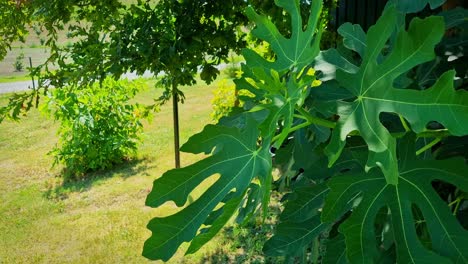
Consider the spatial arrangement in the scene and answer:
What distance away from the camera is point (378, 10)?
3256 millimetres

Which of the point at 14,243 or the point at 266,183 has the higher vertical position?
the point at 266,183

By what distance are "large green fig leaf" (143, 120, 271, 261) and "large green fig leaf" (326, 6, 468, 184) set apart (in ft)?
0.48

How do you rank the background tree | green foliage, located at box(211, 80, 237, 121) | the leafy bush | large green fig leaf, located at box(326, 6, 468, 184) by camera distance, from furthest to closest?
green foliage, located at box(211, 80, 237, 121) → the leafy bush → the background tree → large green fig leaf, located at box(326, 6, 468, 184)

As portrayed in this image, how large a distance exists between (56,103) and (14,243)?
173 cm

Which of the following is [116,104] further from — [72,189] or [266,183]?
[266,183]

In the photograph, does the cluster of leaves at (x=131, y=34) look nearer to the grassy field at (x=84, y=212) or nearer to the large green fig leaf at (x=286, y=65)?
the grassy field at (x=84, y=212)

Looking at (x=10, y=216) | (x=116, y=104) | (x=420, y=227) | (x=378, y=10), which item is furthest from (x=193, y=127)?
(x=420, y=227)

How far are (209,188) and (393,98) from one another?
0.31 meters

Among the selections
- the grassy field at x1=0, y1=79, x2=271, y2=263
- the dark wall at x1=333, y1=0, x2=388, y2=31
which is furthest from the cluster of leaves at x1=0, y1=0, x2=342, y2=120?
the grassy field at x1=0, y1=79, x2=271, y2=263

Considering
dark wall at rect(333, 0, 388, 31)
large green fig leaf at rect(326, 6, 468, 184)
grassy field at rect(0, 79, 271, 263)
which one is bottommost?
grassy field at rect(0, 79, 271, 263)

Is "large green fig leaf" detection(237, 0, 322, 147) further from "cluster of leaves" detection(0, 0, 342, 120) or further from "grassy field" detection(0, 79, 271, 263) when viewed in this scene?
"grassy field" detection(0, 79, 271, 263)

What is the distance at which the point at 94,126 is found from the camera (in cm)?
523

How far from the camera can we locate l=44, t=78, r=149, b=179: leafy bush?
5.16 meters

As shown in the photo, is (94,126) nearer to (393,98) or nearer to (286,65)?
(286,65)
